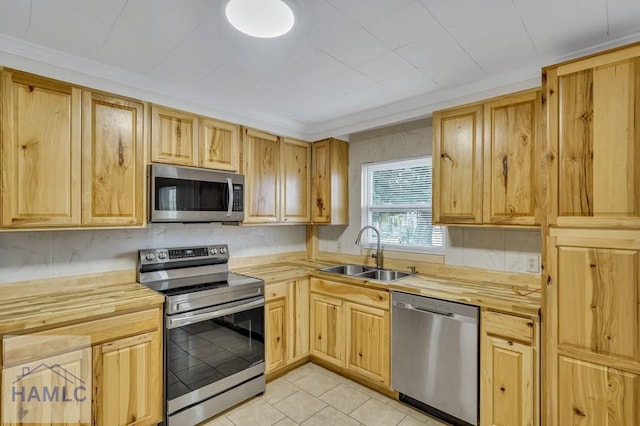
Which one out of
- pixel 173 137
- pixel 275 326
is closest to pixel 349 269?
pixel 275 326

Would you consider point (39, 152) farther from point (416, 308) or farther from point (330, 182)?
point (416, 308)

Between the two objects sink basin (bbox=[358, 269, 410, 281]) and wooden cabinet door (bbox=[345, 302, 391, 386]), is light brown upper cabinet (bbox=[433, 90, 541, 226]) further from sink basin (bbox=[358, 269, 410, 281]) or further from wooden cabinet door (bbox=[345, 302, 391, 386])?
wooden cabinet door (bbox=[345, 302, 391, 386])

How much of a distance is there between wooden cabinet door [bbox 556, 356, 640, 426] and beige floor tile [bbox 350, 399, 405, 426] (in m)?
1.03

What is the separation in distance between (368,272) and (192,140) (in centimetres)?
197

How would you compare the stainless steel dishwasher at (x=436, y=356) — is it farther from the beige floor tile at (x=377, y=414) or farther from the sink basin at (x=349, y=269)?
the sink basin at (x=349, y=269)

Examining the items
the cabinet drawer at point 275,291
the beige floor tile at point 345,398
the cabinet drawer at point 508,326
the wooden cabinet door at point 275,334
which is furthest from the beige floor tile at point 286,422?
the cabinet drawer at point 508,326

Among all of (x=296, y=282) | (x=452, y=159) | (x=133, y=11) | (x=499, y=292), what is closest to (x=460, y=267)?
(x=499, y=292)

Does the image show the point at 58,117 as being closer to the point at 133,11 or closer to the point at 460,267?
the point at 133,11

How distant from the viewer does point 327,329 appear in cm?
300

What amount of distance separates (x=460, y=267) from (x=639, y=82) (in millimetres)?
1640

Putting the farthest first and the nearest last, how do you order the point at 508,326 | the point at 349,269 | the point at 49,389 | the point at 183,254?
the point at 349,269, the point at 183,254, the point at 508,326, the point at 49,389

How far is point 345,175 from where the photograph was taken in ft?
11.8

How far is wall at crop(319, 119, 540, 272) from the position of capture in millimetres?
2469

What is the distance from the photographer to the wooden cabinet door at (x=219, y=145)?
2651 mm
